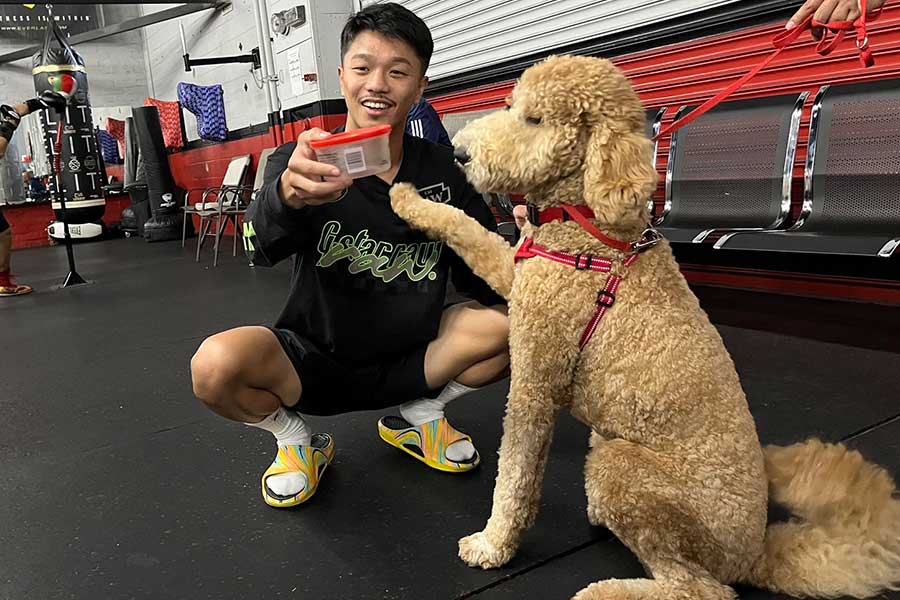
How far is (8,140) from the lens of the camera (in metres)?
4.85

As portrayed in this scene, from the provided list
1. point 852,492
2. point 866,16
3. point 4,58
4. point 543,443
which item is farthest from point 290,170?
point 4,58

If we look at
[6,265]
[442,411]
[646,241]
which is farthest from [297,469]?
[6,265]

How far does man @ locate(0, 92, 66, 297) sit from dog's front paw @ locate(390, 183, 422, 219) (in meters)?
4.26

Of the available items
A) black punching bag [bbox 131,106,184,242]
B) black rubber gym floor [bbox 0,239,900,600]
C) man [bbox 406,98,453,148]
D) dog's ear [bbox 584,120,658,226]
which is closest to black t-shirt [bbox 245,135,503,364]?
black rubber gym floor [bbox 0,239,900,600]

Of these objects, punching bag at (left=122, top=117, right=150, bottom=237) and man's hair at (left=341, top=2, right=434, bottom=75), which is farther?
punching bag at (left=122, top=117, right=150, bottom=237)

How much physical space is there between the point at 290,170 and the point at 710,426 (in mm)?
852

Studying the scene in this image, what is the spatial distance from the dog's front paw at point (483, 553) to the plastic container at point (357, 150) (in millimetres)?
729

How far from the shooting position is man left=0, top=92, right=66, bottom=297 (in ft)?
15.7

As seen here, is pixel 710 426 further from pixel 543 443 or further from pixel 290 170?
pixel 290 170

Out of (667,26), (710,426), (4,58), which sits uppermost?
(4,58)

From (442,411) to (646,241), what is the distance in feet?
2.51

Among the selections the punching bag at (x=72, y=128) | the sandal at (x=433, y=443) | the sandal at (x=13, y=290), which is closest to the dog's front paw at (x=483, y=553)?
the sandal at (x=433, y=443)

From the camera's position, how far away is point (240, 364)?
57.4 inches

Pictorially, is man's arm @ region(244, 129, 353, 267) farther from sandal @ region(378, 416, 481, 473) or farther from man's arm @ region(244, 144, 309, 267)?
sandal @ region(378, 416, 481, 473)
